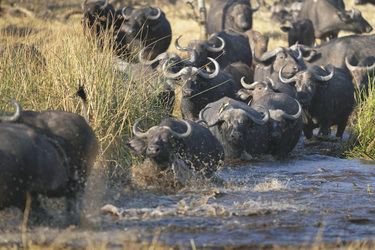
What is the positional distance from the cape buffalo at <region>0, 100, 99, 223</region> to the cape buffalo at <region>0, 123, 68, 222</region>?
24 centimetres

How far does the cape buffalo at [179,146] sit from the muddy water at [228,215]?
310 millimetres

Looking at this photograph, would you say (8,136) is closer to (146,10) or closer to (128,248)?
(128,248)

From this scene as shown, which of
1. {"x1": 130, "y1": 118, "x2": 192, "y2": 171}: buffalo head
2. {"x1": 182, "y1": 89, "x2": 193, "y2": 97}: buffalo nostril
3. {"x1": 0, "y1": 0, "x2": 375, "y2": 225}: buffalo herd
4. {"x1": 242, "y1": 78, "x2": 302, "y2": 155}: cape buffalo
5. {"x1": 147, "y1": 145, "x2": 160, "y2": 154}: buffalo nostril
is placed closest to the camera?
{"x1": 0, "y1": 0, "x2": 375, "y2": 225}: buffalo herd

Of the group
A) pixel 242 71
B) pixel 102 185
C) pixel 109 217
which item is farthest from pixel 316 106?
pixel 109 217

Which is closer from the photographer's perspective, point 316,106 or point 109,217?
point 109,217

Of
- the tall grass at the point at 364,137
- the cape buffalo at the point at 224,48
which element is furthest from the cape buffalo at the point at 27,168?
the cape buffalo at the point at 224,48

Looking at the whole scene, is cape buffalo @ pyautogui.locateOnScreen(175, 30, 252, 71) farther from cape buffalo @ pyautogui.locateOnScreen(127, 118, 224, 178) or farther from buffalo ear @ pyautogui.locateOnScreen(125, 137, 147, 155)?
buffalo ear @ pyautogui.locateOnScreen(125, 137, 147, 155)

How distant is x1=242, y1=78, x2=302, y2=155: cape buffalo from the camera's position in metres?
10.8

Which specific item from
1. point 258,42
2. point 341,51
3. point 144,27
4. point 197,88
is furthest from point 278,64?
point 258,42

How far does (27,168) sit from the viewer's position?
5473 mm

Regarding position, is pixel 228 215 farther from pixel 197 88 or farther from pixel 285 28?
pixel 285 28

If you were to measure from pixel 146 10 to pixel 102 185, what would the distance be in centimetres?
1086

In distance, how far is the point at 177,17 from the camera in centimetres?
2588

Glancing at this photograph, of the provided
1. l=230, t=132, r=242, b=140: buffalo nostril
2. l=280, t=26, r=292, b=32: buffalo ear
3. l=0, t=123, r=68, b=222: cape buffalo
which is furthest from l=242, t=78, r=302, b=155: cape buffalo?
l=280, t=26, r=292, b=32: buffalo ear
